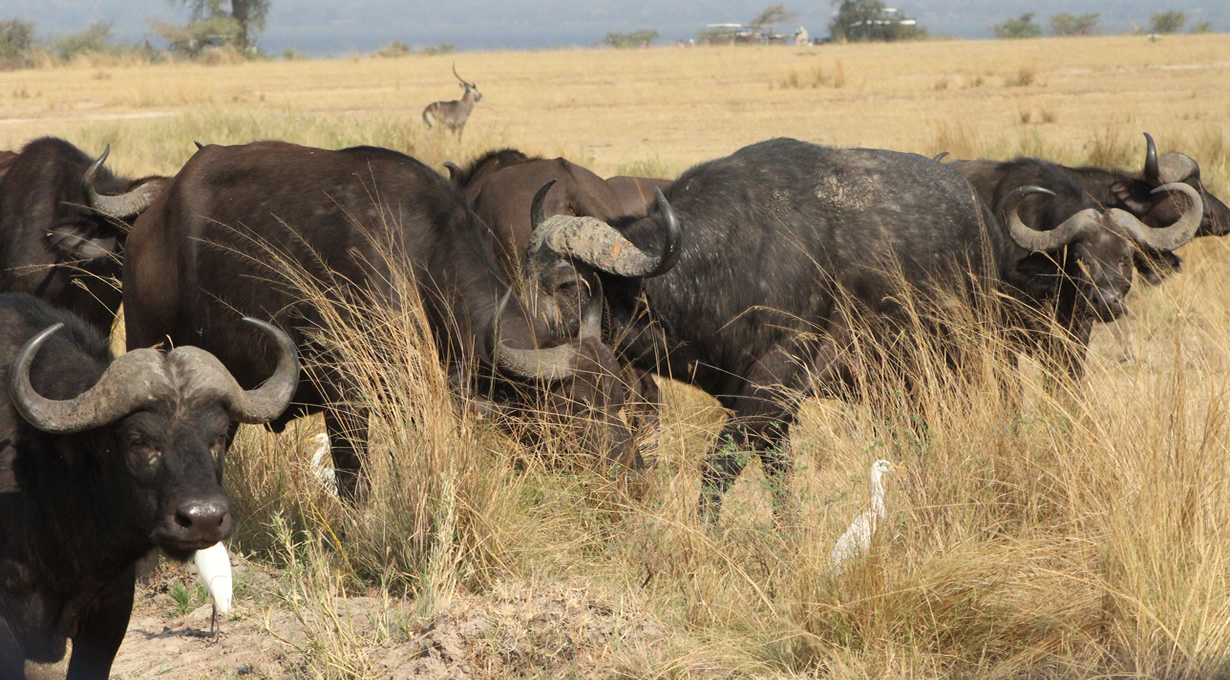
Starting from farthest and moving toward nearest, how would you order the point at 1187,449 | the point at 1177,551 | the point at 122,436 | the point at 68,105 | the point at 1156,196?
1. the point at 68,105
2. the point at 1156,196
3. the point at 1187,449
4. the point at 1177,551
5. the point at 122,436

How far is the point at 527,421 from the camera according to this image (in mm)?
5250

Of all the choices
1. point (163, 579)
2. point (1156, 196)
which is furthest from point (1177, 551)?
point (1156, 196)

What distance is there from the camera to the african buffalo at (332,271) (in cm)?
524

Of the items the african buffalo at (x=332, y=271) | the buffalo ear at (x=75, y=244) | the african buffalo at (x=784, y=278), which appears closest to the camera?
the african buffalo at (x=332, y=271)

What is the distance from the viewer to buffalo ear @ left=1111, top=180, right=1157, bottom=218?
28.0 feet

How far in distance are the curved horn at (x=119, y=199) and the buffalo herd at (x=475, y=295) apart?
0.06ft

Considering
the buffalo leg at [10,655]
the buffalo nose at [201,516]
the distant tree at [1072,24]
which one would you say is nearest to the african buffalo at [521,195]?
the buffalo nose at [201,516]

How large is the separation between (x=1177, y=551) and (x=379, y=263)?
335 cm

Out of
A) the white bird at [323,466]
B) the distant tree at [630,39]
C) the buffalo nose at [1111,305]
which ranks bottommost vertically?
the distant tree at [630,39]

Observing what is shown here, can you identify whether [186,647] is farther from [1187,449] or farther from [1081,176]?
[1081,176]

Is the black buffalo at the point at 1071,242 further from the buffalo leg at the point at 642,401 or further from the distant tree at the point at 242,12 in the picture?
the distant tree at the point at 242,12

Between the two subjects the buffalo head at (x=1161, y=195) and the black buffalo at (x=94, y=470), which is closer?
the black buffalo at (x=94, y=470)

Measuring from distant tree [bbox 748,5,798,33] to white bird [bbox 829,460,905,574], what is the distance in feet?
312

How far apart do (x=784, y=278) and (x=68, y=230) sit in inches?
167
